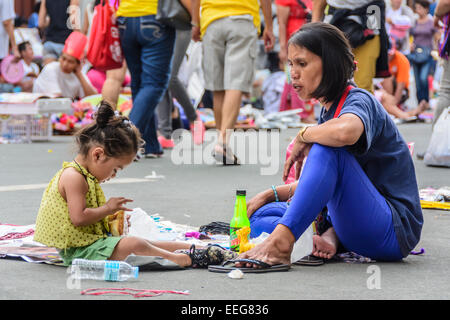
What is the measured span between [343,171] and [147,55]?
4.85 meters

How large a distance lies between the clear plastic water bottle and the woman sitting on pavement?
48 cm

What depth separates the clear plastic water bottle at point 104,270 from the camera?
341cm

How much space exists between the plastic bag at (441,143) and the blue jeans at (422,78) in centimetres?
869

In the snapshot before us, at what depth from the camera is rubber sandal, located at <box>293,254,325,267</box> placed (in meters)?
3.78

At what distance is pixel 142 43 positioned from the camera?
8109 millimetres

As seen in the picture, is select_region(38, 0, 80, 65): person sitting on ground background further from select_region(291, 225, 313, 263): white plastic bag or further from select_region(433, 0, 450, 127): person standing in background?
select_region(291, 225, 313, 263): white plastic bag

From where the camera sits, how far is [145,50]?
8.14 m

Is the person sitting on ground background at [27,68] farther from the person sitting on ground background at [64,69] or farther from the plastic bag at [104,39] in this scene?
the plastic bag at [104,39]

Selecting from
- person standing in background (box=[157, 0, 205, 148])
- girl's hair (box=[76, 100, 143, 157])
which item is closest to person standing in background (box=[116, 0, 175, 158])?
person standing in background (box=[157, 0, 205, 148])

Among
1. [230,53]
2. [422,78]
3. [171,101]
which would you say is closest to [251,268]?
[230,53]
